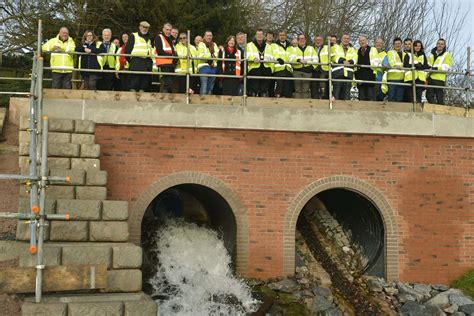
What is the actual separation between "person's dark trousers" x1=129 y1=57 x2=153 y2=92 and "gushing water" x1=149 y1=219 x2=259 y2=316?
3.19m

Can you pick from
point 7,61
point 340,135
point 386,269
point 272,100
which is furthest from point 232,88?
point 7,61

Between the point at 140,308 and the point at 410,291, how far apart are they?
22.3 ft

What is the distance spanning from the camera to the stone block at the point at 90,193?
32.5 feet

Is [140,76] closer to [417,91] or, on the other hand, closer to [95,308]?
[417,91]

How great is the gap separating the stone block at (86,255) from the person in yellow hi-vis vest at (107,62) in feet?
20.1

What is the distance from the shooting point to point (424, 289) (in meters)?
13.0

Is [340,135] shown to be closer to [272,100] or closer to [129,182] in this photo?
[272,100]

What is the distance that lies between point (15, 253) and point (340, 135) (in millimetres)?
7372

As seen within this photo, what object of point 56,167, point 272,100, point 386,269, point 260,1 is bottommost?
point 386,269

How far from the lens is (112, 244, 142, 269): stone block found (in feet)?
27.1

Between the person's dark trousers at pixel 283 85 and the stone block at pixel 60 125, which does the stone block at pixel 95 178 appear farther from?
the person's dark trousers at pixel 283 85

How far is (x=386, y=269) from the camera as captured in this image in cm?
1324

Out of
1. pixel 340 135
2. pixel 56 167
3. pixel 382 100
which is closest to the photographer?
pixel 56 167

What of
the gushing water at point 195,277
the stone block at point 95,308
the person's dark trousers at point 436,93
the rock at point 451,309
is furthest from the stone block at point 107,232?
the person's dark trousers at point 436,93
